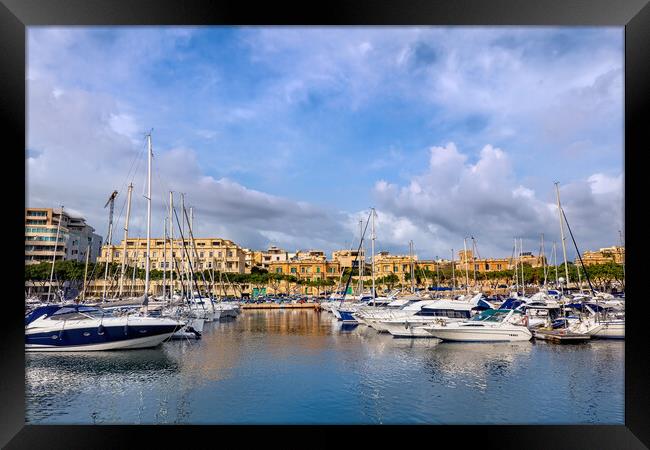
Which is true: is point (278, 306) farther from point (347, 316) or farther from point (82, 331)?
point (82, 331)

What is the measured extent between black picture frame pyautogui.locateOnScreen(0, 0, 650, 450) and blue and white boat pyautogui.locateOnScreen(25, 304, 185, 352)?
7.54 meters

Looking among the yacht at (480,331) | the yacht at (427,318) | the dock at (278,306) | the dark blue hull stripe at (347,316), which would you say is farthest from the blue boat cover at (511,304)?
the dock at (278,306)

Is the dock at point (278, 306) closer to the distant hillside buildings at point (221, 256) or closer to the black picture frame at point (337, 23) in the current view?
the distant hillside buildings at point (221, 256)

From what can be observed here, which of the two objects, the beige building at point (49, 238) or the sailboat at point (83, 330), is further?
the beige building at point (49, 238)

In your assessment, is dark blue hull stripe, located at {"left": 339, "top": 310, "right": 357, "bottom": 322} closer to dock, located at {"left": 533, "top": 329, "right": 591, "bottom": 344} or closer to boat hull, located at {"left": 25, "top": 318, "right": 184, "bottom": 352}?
dock, located at {"left": 533, "top": 329, "right": 591, "bottom": 344}

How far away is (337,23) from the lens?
4164 mm

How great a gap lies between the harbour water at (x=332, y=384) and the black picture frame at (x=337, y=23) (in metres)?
2.32

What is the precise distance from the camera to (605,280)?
104 ft

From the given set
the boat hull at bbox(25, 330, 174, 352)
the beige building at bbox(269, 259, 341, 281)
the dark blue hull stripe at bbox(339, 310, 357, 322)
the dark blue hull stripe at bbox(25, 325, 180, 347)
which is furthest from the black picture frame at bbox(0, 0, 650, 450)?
the beige building at bbox(269, 259, 341, 281)

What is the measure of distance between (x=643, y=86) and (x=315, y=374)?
23.1 ft

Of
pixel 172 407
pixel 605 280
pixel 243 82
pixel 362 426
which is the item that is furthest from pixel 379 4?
pixel 605 280

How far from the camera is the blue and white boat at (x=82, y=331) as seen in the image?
11211mm

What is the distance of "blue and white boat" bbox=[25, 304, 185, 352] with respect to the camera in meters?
11.2

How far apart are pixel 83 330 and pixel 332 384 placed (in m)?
6.06
